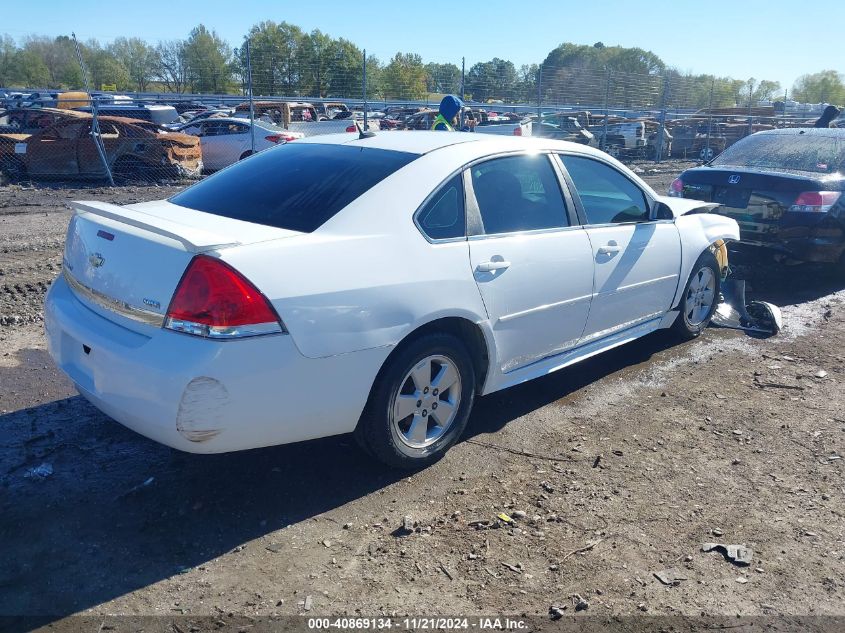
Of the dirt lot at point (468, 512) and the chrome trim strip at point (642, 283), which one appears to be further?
the chrome trim strip at point (642, 283)

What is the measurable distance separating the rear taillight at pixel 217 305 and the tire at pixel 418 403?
71 cm

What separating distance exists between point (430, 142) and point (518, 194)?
585 millimetres

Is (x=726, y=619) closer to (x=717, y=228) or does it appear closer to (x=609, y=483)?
(x=609, y=483)

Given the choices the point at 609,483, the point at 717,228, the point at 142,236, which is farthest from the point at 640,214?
the point at 142,236

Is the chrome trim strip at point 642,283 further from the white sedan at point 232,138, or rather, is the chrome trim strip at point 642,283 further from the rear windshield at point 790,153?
the white sedan at point 232,138

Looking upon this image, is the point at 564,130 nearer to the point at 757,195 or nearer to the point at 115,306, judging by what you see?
the point at 757,195

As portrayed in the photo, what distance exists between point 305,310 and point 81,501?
141cm

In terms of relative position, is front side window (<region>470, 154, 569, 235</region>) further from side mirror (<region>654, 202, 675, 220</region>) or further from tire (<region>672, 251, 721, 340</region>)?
tire (<region>672, 251, 721, 340</region>)

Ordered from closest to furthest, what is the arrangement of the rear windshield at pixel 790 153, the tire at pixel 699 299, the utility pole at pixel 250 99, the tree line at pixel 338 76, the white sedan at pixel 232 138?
1. the tire at pixel 699 299
2. the rear windshield at pixel 790 153
3. the utility pole at pixel 250 99
4. the white sedan at pixel 232 138
5. the tree line at pixel 338 76

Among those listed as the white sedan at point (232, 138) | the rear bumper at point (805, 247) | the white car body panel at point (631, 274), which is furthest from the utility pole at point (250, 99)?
the white car body panel at point (631, 274)

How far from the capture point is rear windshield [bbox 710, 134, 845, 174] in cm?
781

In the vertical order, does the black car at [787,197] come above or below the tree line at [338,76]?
below

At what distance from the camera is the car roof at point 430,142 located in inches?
160

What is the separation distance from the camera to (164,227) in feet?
10.6
